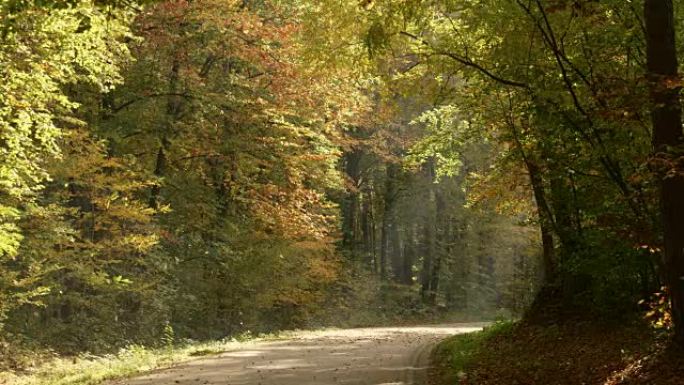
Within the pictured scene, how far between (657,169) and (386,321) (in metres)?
30.7

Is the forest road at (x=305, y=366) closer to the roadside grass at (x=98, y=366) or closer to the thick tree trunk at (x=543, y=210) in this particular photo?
the roadside grass at (x=98, y=366)

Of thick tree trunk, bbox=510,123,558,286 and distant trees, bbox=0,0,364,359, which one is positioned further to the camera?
distant trees, bbox=0,0,364,359

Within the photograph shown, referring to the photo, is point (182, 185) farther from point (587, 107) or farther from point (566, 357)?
point (587, 107)

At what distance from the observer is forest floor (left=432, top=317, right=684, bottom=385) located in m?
9.04

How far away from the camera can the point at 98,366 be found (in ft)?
52.7

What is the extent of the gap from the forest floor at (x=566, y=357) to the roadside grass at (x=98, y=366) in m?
5.77

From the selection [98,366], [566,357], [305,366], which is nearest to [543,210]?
[566,357]

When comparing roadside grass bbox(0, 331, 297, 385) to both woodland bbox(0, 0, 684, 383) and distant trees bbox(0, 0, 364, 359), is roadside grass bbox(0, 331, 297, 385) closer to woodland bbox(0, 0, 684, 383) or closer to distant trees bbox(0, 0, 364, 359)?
woodland bbox(0, 0, 684, 383)

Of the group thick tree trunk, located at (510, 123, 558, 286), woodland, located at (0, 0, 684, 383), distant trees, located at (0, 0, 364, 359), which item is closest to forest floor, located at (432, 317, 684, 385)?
woodland, located at (0, 0, 684, 383)

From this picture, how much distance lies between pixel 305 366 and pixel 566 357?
5045 millimetres

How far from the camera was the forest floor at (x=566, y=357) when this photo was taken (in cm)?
904

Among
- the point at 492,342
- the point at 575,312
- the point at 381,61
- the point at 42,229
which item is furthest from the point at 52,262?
the point at 575,312

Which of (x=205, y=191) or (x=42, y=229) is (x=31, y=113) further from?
(x=205, y=191)

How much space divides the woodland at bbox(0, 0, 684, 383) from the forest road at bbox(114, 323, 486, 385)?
11.8 feet
